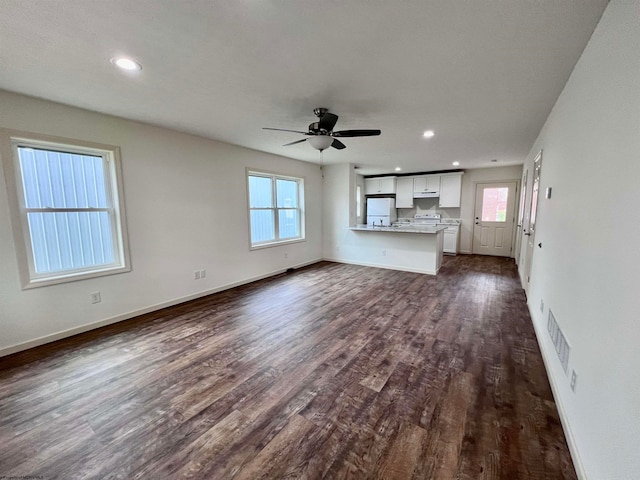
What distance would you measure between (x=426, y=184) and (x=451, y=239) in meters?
1.70

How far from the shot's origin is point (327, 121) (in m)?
2.69

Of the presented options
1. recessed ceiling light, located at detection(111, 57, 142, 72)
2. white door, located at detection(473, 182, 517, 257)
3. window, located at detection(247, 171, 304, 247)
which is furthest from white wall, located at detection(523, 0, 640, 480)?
white door, located at detection(473, 182, 517, 257)

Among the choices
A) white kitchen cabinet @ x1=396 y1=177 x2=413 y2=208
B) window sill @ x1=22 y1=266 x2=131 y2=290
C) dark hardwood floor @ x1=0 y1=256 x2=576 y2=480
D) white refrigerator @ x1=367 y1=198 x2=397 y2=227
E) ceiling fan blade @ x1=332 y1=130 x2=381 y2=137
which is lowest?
dark hardwood floor @ x1=0 y1=256 x2=576 y2=480

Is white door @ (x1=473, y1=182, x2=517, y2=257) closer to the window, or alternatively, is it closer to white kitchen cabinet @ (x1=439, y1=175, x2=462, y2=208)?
white kitchen cabinet @ (x1=439, y1=175, x2=462, y2=208)

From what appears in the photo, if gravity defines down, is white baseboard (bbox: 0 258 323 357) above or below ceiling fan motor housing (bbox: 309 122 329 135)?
below

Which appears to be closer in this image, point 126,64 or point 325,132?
point 126,64

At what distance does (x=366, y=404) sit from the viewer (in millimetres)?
1866

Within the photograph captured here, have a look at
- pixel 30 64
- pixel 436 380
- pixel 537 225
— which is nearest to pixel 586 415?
pixel 436 380

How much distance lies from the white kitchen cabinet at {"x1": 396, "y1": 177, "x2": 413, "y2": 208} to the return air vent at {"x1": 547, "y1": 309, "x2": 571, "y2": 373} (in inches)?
231

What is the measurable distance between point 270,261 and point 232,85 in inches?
140

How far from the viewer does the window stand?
16.6 feet

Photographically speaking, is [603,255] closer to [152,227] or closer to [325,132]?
[325,132]

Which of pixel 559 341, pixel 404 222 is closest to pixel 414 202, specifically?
pixel 404 222

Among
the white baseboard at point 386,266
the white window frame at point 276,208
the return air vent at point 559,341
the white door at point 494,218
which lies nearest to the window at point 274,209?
the white window frame at point 276,208
